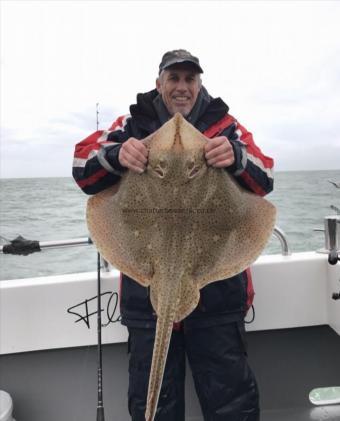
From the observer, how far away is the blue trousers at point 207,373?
242cm

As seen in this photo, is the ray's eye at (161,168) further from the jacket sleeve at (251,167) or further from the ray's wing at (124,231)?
the jacket sleeve at (251,167)

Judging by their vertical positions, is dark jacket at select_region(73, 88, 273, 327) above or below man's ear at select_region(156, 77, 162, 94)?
below

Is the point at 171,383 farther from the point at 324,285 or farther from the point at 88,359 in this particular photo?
the point at 324,285

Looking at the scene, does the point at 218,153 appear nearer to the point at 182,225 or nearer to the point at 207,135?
the point at 182,225

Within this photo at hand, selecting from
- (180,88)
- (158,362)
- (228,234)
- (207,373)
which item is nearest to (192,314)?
(207,373)

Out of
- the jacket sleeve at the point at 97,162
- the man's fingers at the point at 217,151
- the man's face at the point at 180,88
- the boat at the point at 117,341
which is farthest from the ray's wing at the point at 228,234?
the boat at the point at 117,341

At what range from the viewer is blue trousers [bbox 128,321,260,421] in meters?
2.42

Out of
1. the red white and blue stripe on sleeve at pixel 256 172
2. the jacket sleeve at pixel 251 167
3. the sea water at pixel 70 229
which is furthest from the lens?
the sea water at pixel 70 229

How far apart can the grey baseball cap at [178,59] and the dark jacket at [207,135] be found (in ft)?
0.65

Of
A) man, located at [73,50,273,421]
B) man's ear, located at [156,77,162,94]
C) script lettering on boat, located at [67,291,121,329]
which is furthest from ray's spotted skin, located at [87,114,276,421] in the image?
script lettering on boat, located at [67,291,121,329]

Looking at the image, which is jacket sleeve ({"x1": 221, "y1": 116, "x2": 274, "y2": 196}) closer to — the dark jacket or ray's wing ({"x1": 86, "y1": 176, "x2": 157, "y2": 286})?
the dark jacket

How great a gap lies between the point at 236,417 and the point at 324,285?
1.51m

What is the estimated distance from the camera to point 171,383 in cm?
247

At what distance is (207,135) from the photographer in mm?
2439
